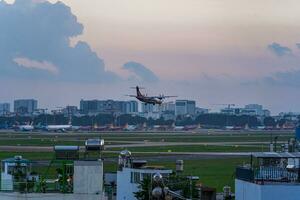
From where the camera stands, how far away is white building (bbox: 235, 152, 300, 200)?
87.7ft

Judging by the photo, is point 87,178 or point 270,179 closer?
point 270,179

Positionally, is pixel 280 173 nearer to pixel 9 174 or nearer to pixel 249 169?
pixel 249 169

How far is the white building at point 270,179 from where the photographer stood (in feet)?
87.7

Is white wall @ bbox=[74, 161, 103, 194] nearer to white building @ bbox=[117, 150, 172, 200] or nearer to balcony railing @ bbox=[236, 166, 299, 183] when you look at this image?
balcony railing @ bbox=[236, 166, 299, 183]

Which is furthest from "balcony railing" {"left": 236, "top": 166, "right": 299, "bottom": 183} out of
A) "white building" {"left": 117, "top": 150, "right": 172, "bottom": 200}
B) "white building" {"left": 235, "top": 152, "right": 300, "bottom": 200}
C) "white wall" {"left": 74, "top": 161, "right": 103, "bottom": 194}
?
"white building" {"left": 117, "top": 150, "right": 172, "bottom": 200}

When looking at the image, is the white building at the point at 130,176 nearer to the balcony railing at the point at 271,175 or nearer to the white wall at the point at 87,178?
the white wall at the point at 87,178

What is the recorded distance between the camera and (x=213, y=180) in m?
69.4

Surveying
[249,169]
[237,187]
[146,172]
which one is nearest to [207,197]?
[146,172]

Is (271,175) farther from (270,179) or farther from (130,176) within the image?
(130,176)

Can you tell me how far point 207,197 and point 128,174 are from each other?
416 cm

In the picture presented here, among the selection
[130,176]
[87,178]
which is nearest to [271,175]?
[87,178]

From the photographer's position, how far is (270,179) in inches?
1106

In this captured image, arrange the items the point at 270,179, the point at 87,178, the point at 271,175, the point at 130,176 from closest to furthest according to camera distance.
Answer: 1. the point at 270,179
2. the point at 271,175
3. the point at 87,178
4. the point at 130,176

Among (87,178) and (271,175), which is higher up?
(271,175)
